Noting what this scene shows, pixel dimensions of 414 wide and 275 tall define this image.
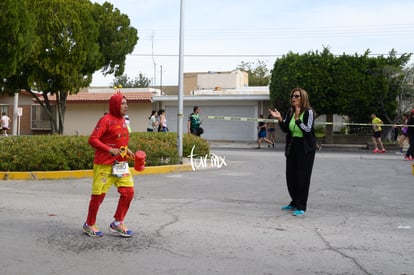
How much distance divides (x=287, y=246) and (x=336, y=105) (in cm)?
2150

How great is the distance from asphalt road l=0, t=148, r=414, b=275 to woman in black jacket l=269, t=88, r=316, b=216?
393mm

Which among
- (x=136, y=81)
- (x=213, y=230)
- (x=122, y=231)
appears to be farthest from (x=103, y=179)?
(x=136, y=81)

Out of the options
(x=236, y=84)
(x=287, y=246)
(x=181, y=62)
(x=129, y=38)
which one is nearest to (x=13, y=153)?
(x=181, y=62)

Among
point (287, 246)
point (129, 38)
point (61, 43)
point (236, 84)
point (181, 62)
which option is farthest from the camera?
point (236, 84)

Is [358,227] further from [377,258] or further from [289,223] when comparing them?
[377,258]

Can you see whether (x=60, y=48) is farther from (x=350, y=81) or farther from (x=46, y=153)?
(x=350, y=81)

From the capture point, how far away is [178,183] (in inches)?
438

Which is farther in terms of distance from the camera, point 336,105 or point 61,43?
point 336,105

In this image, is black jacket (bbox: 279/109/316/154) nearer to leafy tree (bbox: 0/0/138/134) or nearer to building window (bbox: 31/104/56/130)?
leafy tree (bbox: 0/0/138/134)

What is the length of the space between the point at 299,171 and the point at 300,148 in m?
0.34

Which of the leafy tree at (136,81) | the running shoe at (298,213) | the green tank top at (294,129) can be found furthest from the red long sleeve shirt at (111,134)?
the leafy tree at (136,81)

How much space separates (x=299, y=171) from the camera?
7395mm

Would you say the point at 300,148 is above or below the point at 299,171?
above

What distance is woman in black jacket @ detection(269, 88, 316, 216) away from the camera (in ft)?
24.2
